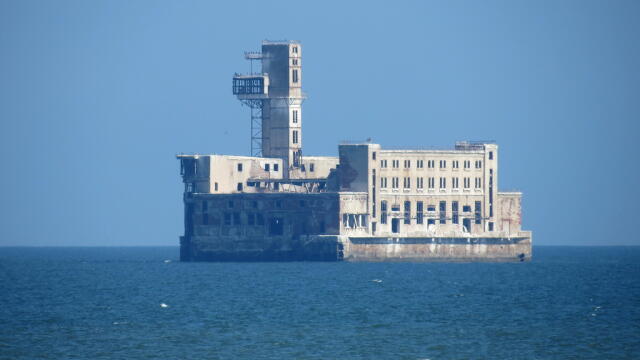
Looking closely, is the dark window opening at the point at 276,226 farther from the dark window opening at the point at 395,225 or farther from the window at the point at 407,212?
the window at the point at 407,212

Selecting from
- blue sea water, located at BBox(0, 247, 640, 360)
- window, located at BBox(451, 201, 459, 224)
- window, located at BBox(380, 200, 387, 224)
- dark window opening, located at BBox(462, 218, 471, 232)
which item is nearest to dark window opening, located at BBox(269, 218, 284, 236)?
blue sea water, located at BBox(0, 247, 640, 360)

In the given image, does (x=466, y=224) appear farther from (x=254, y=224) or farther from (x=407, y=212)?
(x=254, y=224)

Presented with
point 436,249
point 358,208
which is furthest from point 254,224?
point 436,249

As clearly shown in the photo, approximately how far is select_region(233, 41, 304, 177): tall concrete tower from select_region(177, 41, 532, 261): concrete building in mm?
431

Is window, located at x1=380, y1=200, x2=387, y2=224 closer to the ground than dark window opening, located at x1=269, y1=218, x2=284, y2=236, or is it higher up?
higher up

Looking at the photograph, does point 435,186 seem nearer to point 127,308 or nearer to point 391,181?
point 391,181

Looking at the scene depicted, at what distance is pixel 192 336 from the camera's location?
294ft

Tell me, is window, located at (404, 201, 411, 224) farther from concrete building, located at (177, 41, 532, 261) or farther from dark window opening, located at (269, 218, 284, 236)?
dark window opening, located at (269, 218, 284, 236)

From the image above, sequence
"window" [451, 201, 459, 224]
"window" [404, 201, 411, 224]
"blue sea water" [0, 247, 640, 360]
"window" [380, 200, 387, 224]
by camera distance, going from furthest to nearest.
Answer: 1. "window" [451, 201, 459, 224]
2. "window" [404, 201, 411, 224]
3. "window" [380, 200, 387, 224]
4. "blue sea water" [0, 247, 640, 360]

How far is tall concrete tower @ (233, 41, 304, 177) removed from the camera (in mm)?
174625

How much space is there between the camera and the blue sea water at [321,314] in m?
83.9

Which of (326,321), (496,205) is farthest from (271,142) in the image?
(326,321)

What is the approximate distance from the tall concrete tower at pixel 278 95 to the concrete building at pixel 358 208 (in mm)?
431

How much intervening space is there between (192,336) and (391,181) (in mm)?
76327
